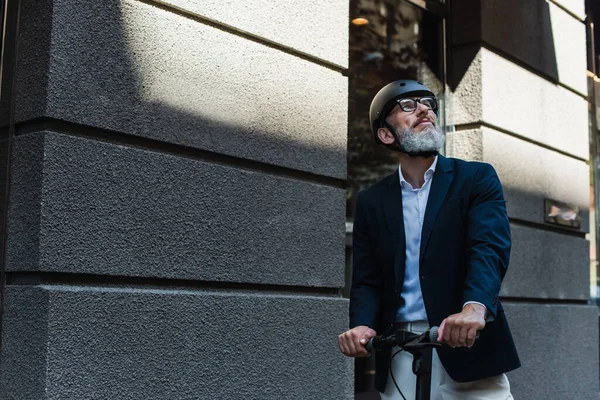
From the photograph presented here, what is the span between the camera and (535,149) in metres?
7.64

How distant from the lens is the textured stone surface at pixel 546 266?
7113mm

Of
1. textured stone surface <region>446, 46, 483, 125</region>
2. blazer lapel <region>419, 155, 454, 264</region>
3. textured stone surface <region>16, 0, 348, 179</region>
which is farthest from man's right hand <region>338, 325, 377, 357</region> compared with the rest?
textured stone surface <region>446, 46, 483, 125</region>

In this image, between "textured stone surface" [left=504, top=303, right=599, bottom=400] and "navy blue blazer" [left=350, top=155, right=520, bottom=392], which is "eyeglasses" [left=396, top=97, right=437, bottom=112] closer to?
"navy blue blazer" [left=350, top=155, right=520, bottom=392]

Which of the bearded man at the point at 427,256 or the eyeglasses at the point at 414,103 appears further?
the eyeglasses at the point at 414,103

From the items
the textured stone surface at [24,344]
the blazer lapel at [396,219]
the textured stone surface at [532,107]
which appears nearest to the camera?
the blazer lapel at [396,219]

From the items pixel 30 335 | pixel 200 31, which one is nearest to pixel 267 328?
pixel 30 335

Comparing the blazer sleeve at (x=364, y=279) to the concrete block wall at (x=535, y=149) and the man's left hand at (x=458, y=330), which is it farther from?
the concrete block wall at (x=535, y=149)

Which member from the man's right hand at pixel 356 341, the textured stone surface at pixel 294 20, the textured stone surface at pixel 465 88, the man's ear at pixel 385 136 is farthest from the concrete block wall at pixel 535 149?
the man's right hand at pixel 356 341

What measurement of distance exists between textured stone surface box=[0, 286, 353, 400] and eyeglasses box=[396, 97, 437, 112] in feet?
5.41

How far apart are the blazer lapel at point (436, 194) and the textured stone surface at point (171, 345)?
1.61 m

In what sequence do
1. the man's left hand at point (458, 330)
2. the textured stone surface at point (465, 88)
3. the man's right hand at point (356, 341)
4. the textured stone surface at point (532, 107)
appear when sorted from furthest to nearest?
the textured stone surface at point (532, 107) → the textured stone surface at point (465, 88) → the man's right hand at point (356, 341) → the man's left hand at point (458, 330)

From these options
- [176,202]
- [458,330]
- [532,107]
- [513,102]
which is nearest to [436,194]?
[458,330]

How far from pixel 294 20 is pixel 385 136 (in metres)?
1.87

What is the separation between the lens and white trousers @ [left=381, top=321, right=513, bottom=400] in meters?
3.23
